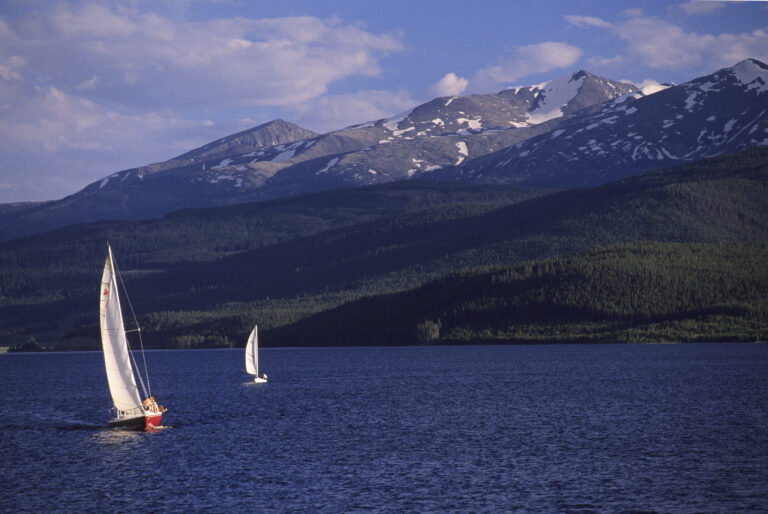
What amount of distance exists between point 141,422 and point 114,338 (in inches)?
546

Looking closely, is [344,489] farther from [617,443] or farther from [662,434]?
[662,434]

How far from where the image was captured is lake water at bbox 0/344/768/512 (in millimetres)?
64938

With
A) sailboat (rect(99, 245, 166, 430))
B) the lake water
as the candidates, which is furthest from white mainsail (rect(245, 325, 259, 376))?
sailboat (rect(99, 245, 166, 430))

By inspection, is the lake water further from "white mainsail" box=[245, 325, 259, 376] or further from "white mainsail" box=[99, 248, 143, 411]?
"white mainsail" box=[245, 325, 259, 376]

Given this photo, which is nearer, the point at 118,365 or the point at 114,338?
the point at 114,338

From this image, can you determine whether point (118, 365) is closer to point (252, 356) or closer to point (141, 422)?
point (141, 422)

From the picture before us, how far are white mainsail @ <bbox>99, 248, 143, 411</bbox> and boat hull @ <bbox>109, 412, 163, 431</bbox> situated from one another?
4.64 m

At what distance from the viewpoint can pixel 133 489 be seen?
2751 inches

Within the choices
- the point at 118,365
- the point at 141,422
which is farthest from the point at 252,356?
the point at 118,365

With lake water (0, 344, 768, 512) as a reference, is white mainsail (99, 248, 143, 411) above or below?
above

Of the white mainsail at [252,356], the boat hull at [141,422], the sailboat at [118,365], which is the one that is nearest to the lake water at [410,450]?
the boat hull at [141,422]

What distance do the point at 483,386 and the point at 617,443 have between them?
6327 cm

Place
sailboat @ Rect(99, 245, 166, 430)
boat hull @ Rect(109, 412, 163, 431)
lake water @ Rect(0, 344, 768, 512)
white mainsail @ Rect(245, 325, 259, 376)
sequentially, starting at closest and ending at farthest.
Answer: lake water @ Rect(0, 344, 768, 512), sailboat @ Rect(99, 245, 166, 430), boat hull @ Rect(109, 412, 163, 431), white mainsail @ Rect(245, 325, 259, 376)

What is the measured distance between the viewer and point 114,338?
88938 millimetres
